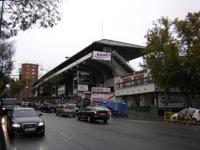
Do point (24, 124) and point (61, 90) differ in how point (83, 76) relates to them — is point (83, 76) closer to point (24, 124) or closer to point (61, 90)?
point (61, 90)

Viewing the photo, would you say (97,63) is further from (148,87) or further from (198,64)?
(198,64)

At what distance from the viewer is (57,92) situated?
376 feet

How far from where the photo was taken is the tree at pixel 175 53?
1688 inches

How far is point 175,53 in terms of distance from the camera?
4456 cm

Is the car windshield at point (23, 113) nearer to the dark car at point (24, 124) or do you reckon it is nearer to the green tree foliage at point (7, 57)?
the dark car at point (24, 124)

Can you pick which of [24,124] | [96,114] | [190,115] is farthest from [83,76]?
[24,124]

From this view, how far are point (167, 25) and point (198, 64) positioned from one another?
295 inches

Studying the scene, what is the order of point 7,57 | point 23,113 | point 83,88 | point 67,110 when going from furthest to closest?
point 83,88 → point 7,57 → point 67,110 → point 23,113

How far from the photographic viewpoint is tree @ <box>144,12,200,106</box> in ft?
141

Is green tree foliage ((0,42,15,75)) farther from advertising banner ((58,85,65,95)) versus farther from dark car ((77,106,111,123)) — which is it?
advertising banner ((58,85,65,95))

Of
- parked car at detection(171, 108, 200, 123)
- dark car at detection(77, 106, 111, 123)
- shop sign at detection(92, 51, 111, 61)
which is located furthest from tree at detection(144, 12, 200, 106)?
shop sign at detection(92, 51, 111, 61)

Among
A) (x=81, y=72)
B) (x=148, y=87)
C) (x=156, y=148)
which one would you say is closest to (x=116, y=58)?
(x=81, y=72)

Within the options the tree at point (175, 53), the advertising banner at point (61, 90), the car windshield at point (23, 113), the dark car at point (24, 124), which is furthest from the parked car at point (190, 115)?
the advertising banner at point (61, 90)

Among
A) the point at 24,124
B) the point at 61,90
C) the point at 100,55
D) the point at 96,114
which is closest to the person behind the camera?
the point at 24,124
